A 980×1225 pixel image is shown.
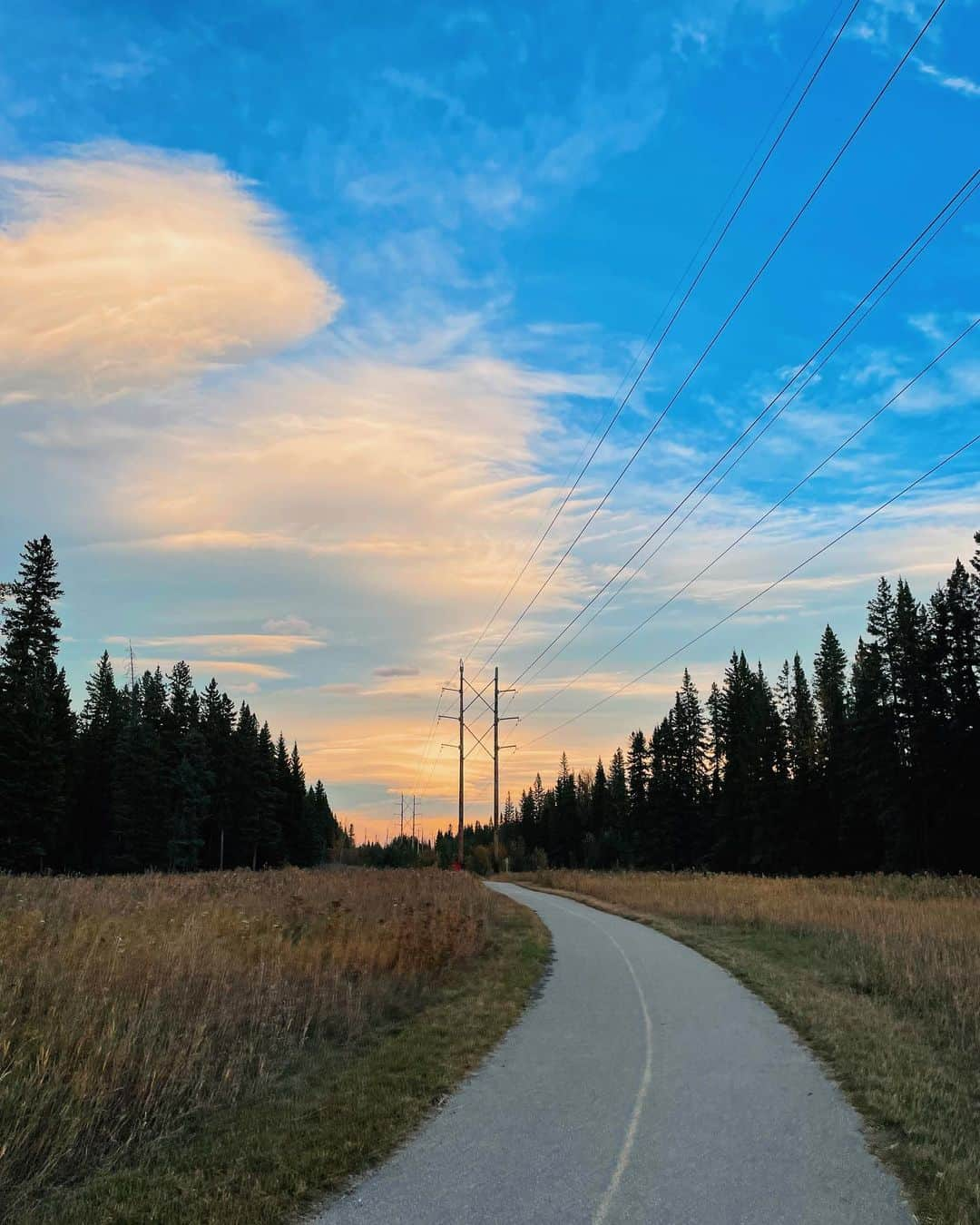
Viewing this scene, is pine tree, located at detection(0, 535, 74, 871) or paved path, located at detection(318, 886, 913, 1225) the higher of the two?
pine tree, located at detection(0, 535, 74, 871)

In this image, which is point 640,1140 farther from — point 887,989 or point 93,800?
point 93,800

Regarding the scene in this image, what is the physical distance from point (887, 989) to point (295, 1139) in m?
10.7

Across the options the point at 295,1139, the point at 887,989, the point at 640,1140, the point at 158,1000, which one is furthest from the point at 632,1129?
the point at 887,989

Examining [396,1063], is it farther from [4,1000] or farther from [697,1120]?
[4,1000]

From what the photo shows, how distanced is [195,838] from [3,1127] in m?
74.7

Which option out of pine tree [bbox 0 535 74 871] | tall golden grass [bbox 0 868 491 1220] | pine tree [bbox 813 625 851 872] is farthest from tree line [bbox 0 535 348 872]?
pine tree [bbox 813 625 851 872]

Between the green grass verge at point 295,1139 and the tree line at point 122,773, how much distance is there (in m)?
30.7

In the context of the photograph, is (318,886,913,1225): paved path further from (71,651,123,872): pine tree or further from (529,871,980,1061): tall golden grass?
(71,651,123,872): pine tree

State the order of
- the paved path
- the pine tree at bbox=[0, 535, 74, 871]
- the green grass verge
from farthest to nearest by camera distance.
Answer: the pine tree at bbox=[0, 535, 74, 871] → the paved path → the green grass verge

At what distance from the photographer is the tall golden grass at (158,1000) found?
6.25 m

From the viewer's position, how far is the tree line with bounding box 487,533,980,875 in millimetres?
55406

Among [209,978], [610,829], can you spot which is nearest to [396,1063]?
[209,978]

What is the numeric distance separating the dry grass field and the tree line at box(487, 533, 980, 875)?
27219 mm

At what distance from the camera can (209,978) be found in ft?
31.7
